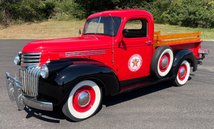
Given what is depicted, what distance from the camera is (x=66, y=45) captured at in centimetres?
514

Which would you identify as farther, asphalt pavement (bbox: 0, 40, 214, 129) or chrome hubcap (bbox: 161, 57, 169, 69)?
chrome hubcap (bbox: 161, 57, 169, 69)

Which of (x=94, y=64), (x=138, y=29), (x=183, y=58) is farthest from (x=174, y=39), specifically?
(x=94, y=64)

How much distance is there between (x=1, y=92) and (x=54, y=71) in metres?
2.57

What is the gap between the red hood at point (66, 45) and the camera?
5000 mm

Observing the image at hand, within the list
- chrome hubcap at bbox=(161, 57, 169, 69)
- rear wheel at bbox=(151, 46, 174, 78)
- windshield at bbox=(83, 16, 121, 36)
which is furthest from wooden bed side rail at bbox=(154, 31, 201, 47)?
windshield at bbox=(83, 16, 121, 36)

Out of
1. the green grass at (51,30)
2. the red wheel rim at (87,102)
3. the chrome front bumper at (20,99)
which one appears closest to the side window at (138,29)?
the red wheel rim at (87,102)

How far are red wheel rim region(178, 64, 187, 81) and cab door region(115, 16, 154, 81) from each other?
121cm

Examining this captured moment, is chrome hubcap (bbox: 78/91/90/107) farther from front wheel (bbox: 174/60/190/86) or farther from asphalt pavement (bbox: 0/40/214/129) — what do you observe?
front wheel (bbox: 174/60/190/86)

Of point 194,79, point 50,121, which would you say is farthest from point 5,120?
point 194,79

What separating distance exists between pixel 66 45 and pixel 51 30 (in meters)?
18.5

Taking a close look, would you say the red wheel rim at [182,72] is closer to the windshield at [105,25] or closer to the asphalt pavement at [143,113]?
the asphalt pavement at [143,113]

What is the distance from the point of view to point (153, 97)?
6.30 meters

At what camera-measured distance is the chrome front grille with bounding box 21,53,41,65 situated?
16.3 feet

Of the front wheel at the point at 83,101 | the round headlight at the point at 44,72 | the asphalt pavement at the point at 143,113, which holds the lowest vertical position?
the asphalt pavement at the point at 143,113
